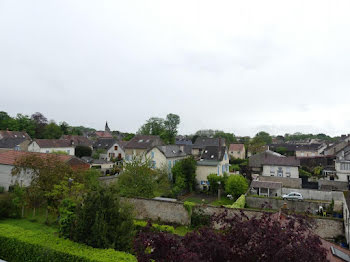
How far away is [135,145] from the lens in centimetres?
4319

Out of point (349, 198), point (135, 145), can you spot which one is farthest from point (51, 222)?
point (135, 145)

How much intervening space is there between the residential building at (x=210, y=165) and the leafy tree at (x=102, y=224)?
21.7 metres

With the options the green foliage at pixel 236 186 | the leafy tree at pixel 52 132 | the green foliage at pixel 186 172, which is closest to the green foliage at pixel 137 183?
the green foliage at pixel 186 172

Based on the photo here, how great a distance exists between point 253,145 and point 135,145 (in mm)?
35148

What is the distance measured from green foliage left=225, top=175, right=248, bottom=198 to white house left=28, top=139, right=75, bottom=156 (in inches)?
1336

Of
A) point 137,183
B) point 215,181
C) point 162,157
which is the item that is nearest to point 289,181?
point 215,181

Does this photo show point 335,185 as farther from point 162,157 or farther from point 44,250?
point 44,250

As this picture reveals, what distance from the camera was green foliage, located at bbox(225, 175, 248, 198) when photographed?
1018 inches

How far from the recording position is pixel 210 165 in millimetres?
30906

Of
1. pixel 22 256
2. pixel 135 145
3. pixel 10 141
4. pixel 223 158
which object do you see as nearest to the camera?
pixel 22 256

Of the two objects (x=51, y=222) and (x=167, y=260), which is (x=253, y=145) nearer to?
(x=51, y=222)

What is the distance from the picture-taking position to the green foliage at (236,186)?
25859mm

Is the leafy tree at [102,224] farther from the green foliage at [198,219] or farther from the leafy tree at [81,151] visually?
the leafy tree at [81,151]

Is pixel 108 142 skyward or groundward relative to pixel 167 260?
skyward
